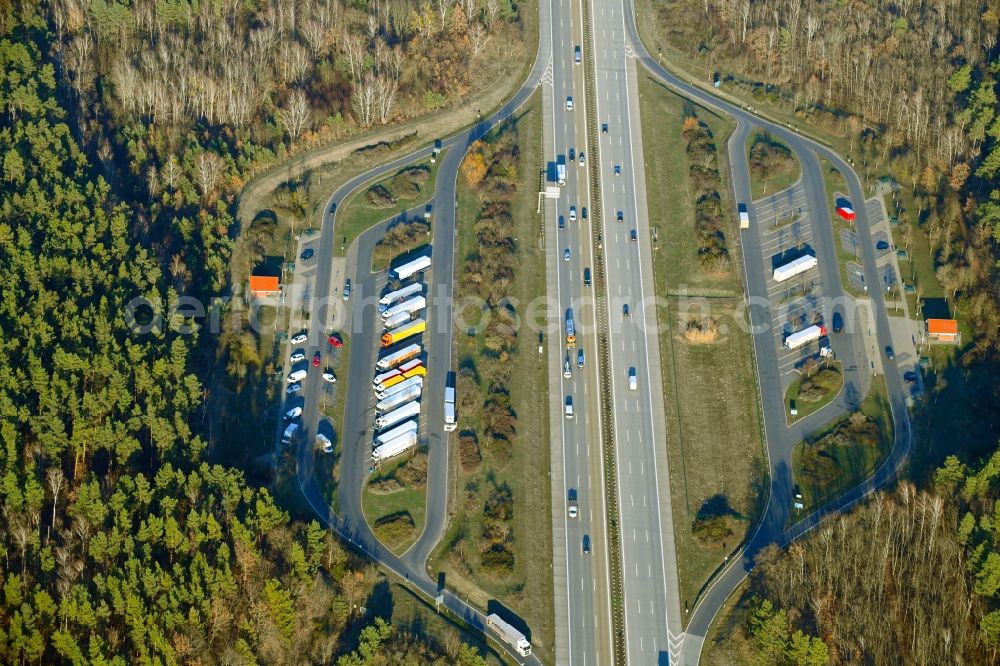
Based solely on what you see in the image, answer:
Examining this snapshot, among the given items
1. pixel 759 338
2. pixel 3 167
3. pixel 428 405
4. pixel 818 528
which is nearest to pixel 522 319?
pixel 428 405

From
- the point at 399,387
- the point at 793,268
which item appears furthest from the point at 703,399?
the point at 399,387

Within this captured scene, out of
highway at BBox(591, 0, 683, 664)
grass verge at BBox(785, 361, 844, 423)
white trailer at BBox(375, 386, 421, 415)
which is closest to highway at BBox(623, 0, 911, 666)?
grass verge at BBox(785, 361, 844, 423)

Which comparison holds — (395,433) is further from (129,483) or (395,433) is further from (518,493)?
(129,483)

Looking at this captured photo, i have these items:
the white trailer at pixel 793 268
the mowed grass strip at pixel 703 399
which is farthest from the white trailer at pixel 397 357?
the white trailer at pixel 793 268

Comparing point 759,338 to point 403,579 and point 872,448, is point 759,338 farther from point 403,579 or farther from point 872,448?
point 403,579

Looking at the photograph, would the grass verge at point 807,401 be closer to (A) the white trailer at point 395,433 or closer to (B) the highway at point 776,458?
(B) the highway at point 776,458

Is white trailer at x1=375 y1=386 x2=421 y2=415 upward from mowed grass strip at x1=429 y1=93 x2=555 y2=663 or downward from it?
upward

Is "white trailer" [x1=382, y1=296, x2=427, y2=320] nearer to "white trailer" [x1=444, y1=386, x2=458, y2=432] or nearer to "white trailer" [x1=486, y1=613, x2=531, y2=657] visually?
"white trailer" [x1=444, y1=386, x2=458, y2=432]
